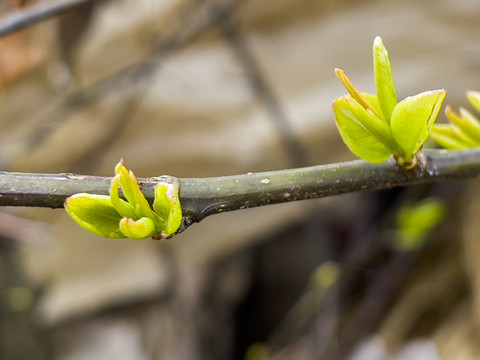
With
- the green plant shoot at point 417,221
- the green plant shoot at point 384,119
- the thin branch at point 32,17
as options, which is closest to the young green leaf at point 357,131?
the green plant shoot at point 384,119

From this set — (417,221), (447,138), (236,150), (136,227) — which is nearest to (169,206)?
(136,227)

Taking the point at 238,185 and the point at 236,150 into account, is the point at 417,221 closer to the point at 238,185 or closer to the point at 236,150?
the point at 236,150

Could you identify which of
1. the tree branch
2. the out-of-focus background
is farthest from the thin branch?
the out-of-focus background

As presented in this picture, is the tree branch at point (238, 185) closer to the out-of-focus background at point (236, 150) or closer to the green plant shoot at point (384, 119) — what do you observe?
the green plant shoot at point (384, 119)

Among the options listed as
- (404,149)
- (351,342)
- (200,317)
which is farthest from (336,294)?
(404,149)

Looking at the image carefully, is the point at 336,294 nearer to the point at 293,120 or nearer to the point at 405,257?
the point at 405,257

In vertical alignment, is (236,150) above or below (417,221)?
above

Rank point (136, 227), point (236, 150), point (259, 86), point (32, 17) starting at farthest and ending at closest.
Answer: point (236, 150) → point (259, 86) → point (32, 17) → point (136, 227)
